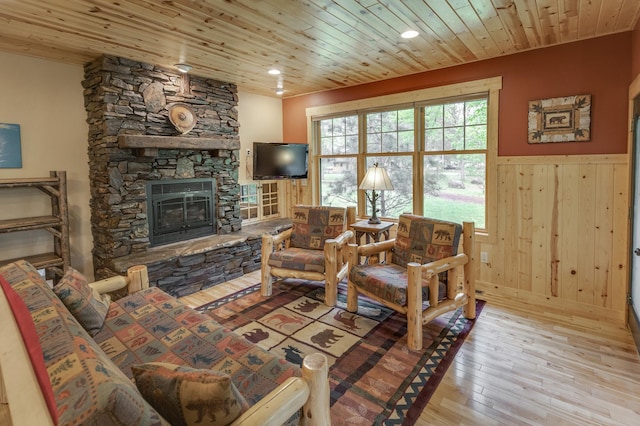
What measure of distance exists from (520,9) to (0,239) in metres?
4.87

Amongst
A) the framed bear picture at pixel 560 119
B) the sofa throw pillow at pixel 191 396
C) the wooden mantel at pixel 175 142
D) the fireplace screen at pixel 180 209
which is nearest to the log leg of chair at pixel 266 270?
the fireplace screen at pixel 180 209

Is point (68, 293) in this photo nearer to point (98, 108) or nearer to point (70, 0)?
point (70, 0)

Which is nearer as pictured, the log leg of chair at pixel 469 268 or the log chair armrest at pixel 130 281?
the log chair armrest at pixel 130 281

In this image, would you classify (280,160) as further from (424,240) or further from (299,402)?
(299,402)

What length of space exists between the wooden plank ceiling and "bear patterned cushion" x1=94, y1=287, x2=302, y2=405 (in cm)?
208

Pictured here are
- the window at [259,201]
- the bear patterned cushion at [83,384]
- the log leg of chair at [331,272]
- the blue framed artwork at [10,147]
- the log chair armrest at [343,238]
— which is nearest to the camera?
the bear patterned cushion at [83,384]

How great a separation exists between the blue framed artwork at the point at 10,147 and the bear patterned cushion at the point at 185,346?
6.87 ft

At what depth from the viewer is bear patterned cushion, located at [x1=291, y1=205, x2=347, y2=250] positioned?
4.00 m

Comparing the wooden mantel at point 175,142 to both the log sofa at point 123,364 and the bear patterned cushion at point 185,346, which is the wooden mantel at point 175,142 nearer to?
the log sofa at point 123,364

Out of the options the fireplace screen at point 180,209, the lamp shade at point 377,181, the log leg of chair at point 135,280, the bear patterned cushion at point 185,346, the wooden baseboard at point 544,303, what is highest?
the lamp shade at point 377,181

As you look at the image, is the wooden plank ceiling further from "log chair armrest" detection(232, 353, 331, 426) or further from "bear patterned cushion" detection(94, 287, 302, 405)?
"log chair armrest" detection(232, 353, 331, 426)

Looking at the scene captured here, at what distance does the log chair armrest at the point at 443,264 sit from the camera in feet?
9.02

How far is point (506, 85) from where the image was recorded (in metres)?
3.61

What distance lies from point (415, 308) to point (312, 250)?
1569mm
